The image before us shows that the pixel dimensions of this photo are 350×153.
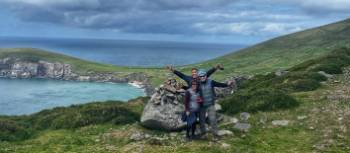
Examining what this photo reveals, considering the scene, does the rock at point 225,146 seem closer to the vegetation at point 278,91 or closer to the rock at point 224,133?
the rock at point 224,133

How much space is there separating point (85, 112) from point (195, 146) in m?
11.4

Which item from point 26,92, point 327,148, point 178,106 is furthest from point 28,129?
point 26,92

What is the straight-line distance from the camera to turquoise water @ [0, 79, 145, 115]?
134 metres

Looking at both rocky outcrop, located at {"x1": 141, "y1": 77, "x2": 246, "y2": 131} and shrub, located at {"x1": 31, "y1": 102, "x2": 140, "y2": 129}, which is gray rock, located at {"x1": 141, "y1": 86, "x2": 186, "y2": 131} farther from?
shrub, located at {"x1": 31, "y1": 102, "x2": 140, "y2": 129}

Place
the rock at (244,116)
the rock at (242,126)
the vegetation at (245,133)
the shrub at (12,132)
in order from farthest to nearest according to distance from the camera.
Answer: the shrub at (12,132)
the rock at (244,116)
the rock at (242,126)
the vegetation at (245,133)

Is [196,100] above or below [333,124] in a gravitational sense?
above

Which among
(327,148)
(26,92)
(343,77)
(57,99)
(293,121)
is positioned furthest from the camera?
(26,92)

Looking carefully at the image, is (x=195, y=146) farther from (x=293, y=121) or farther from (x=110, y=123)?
(x=110, y=123)

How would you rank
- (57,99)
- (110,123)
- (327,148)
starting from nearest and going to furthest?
(327,148), (110,123), (57,99)

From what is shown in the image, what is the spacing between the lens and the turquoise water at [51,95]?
5281 inches

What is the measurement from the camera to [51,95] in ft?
544

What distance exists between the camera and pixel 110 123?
28938 millimetres

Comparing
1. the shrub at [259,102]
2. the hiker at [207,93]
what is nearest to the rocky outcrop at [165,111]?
the shrub at [259,102]

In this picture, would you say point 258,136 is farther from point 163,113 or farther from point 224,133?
point 163,113
